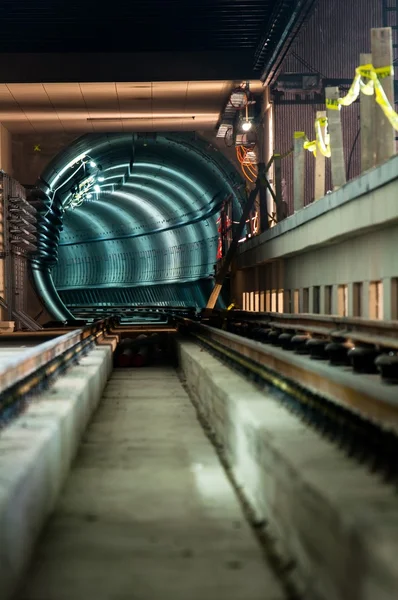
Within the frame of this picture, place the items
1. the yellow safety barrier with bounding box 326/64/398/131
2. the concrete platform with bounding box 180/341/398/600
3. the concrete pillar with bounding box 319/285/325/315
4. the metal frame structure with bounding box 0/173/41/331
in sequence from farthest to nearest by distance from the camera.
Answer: the metal frame structure with bounding box 0/173/41/331, the concrete pillar with bounding box 319/285/325/315, the yellow safety barrier with bounding box 326/64/398/131, the concrete platform with bounding box 180/341/398/600

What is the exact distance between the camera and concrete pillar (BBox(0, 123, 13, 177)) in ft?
92.3

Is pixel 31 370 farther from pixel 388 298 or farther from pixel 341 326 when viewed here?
pixel 388 298

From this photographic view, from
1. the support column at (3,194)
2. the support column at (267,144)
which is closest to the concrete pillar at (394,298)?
the support column at (267,144)

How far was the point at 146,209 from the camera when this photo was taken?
44812 millimetres

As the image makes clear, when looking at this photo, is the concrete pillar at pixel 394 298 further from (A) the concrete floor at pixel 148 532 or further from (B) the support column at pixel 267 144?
(B) the support column at pixel 267 144

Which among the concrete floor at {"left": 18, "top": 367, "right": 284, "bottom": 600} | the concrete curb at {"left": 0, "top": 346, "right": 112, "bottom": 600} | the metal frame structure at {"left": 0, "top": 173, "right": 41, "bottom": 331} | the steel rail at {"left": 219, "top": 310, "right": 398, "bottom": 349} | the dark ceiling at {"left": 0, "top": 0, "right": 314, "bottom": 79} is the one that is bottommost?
the concrete floor at {"left": 18, "top": 367, "right": 284, "bottom": 600}

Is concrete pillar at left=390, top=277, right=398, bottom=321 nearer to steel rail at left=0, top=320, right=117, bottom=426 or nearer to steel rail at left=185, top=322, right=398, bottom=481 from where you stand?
steel rail at left=185, top=322, right=398, bottom=481

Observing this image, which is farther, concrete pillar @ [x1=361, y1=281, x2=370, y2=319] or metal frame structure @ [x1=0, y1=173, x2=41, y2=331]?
metal frame structure @ [x1=0, y1=173, x2=41, y2=331]

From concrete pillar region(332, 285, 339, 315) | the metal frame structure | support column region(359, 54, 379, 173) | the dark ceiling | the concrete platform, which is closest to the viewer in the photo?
the concrete platform

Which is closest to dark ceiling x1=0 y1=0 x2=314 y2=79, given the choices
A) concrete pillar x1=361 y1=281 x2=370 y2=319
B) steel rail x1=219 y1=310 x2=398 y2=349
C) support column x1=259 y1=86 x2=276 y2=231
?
support column x1=259 y1=86 x2=276 y2=231

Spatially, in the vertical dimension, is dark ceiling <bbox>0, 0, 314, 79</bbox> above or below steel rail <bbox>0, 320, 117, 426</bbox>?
above

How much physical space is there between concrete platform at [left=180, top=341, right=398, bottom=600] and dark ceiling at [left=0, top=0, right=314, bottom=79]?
13.2 metres

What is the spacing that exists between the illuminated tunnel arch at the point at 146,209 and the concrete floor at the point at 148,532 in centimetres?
2037

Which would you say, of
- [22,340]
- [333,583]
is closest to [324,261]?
[22,340]
